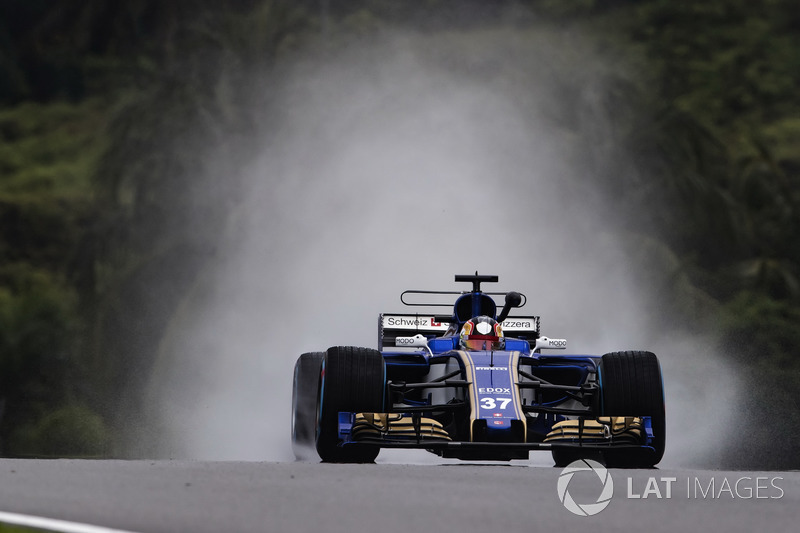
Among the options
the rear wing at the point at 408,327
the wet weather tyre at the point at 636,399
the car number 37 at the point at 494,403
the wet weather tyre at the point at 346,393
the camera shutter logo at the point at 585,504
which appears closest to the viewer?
the camera shutter logo at the point at 585,504

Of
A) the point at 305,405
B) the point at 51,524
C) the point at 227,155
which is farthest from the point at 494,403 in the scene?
the point at 227,155

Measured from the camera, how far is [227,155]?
3944 centimetres

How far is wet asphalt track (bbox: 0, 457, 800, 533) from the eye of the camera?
6590mm

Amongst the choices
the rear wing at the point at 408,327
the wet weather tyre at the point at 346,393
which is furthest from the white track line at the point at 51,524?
the rear wing at the point at 408,327

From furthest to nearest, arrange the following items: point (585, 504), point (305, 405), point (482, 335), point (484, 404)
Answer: point (305, 405) → point (482, 335) → point (484, 404) → point (585, 504)

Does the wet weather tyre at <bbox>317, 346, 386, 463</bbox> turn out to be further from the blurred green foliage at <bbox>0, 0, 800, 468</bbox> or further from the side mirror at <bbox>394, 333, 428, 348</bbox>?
the blurred green foliage at <bbox>0, 0, 800, 468</bbox>

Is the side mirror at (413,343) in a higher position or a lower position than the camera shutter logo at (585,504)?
higher

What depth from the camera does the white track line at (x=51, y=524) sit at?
620 centimetres

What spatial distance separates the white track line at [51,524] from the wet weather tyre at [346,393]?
5.60 m

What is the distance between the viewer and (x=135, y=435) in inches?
1394

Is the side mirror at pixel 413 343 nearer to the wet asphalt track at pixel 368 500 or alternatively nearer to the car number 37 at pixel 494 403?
the car number 37 at pixel 494 403

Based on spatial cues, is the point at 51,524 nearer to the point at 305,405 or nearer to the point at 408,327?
the point at 305,405

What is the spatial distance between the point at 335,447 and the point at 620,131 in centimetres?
2893

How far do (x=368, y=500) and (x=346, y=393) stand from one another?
4797 millimetres
